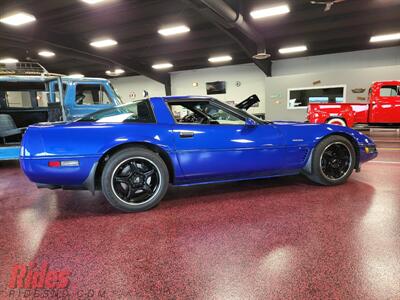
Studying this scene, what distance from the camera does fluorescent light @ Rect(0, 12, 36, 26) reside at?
7.14m

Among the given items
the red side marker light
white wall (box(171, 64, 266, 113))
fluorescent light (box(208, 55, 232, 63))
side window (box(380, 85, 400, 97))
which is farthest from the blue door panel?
white wall (box(171, 64, 266, 113))

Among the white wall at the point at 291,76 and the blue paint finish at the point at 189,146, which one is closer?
the blue paint finish at the point at 189,146

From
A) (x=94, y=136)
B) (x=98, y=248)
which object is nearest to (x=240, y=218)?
(x=98, y=248)

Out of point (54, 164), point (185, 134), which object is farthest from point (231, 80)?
point (54, 164)

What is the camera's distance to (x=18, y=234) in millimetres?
2016

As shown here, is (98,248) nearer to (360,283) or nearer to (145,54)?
(360,283)

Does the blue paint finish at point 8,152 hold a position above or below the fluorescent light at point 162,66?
below

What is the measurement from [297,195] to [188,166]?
1.25 meters

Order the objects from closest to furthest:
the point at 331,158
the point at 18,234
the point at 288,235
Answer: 1. the point at 288,235
2. the point at 18,234
3. the point at 331,158

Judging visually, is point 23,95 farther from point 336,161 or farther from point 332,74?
point 332,74

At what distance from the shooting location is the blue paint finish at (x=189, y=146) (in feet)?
7.24

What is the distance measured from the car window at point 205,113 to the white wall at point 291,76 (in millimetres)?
10759

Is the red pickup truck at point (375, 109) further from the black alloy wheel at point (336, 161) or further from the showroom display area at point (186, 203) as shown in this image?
the black alloy wheel at point (336, 161)
